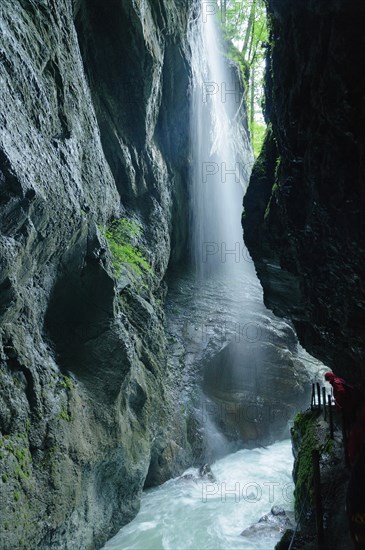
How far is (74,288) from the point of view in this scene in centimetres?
841

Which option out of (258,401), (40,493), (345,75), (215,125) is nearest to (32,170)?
(345,75)

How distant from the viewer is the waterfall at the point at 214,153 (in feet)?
65.7

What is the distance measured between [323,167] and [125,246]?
788 centimetres

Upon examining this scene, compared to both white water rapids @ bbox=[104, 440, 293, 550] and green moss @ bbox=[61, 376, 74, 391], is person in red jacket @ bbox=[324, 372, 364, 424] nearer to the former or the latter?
white water rapids @ bbox=[104, 440, 293, 550]

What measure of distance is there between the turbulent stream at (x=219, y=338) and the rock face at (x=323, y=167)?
204 inches

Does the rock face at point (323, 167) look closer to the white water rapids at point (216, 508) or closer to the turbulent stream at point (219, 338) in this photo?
the white water rapids at point (216, 508)

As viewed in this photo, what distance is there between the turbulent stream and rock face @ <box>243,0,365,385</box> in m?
5.18

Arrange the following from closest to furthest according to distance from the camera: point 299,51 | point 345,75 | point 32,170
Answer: point 345,75
point 299,51
point 32,170

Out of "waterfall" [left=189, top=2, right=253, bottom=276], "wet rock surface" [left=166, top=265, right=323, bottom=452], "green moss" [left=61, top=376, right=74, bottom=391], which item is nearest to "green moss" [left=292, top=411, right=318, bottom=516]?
"green moss" [left=61, top=376, right=74, bottom=391]

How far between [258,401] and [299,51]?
13.8m

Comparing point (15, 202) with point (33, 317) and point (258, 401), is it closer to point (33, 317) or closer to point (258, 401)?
point (33, 317)

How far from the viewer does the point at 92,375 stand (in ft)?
28.1

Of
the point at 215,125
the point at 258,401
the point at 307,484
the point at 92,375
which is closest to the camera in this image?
the point at 307,484

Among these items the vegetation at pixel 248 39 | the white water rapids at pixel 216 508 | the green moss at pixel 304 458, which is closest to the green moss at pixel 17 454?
the white water rapids at pixel 216 508
